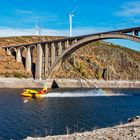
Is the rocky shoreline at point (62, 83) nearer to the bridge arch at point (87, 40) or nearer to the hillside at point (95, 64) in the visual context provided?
the hillside at point (95, 64)

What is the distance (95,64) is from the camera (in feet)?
549

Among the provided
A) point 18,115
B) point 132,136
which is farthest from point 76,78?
point 132,136

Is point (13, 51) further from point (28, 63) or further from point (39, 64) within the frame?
point (39, 64)

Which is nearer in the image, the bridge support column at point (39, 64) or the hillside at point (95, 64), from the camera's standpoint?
the bridge support column at point (39, 64)

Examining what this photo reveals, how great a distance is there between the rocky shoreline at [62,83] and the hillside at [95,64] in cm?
278

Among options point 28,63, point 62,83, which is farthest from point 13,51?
point 62,83

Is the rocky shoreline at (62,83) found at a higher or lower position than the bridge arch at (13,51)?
lower

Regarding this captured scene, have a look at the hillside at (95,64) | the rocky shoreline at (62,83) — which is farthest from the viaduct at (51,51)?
the hillside at (95,64)

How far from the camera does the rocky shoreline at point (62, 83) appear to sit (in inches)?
4860

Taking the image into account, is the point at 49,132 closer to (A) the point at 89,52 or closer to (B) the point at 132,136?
(B) the point at 132,136

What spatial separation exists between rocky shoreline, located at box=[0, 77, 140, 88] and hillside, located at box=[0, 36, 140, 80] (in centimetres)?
278

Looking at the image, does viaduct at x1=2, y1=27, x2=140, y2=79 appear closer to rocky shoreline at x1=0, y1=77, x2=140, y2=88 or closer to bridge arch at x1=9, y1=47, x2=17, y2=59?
bridge arch at x1=9, y1=47, x2=17, y2=59

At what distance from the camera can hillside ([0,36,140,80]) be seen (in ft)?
497

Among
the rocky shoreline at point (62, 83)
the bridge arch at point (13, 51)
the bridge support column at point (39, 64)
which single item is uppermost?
the bridge arch at point (13, 51)
